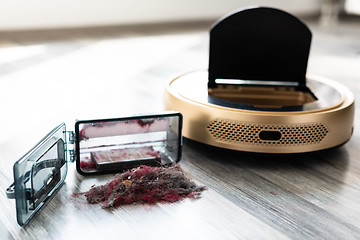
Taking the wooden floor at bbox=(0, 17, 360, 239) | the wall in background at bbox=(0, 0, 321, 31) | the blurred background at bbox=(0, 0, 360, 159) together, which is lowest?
the wooden floor at bbox=(0, 17, 360, 239)

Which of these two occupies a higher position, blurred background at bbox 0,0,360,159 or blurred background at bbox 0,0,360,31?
blurred background at bbox 0,0,360,31

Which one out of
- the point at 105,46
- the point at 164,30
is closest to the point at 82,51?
the point at 105,46

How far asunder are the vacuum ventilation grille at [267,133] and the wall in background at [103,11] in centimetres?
204

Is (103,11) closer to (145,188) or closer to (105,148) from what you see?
(105,148)

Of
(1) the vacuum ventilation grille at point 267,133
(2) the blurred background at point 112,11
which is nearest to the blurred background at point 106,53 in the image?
(2) the blurred background at point 112,11

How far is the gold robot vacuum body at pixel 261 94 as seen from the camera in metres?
1.31

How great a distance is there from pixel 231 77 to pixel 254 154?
11.5 inches

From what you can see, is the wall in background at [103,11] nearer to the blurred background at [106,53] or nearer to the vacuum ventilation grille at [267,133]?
the blurred background at [106,53]

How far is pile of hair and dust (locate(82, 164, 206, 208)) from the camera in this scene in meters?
1.13

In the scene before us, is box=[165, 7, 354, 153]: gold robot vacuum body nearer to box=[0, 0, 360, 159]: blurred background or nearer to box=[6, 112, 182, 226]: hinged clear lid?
box=[6, 112, 182, 226]: hinged clear lid

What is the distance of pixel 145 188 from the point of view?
1.16 metres

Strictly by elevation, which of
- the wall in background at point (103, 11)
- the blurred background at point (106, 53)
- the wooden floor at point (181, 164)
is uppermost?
the wall in background at point (103, 11)

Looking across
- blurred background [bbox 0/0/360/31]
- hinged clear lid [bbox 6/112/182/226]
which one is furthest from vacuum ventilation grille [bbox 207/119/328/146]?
blurred background [bbox 0/0/360/31]

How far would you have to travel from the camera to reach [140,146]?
1324mm
